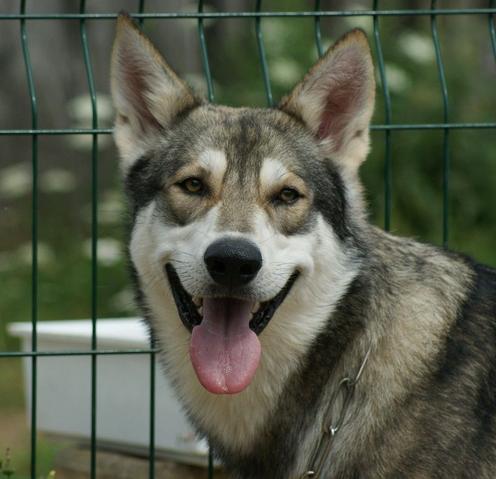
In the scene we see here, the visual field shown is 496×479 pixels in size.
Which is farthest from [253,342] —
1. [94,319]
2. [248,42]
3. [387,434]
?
[248,42]

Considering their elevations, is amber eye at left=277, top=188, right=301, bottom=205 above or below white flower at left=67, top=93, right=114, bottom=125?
below

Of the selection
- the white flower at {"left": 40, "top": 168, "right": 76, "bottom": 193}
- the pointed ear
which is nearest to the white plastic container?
the pointed ear

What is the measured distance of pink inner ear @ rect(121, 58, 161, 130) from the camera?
4.29 metres

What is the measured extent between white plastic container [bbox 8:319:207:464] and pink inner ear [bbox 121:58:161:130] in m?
1.23

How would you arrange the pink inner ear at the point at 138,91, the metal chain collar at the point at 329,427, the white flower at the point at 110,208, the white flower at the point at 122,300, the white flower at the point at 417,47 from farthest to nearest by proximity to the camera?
the white flower at the point at 417,47, the white flower at the point at 110,208, the white flower at the point at 122,300, the pink inner ear at the point at 138,91, the metal chain collar at the point at 329,427

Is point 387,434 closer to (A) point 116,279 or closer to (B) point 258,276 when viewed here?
(B) point 258,276

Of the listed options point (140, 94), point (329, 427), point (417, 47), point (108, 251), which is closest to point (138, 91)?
point (140, 94)

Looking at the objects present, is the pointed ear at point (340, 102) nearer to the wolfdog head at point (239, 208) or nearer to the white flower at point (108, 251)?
the wolfdog head at point (239, 208)

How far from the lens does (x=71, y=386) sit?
5469mm

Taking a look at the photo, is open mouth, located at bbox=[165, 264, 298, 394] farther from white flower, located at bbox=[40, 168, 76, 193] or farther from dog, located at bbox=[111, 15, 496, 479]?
white flower, located at bbox=[40, 168, 76, 193]

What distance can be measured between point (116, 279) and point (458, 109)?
3.00m

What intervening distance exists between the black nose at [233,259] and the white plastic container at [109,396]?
155 centimetres

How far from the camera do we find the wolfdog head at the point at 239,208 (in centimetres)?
385

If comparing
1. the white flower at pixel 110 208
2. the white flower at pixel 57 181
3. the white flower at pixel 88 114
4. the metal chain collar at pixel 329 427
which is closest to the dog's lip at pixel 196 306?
the metal chain collar at pixel 329 427
